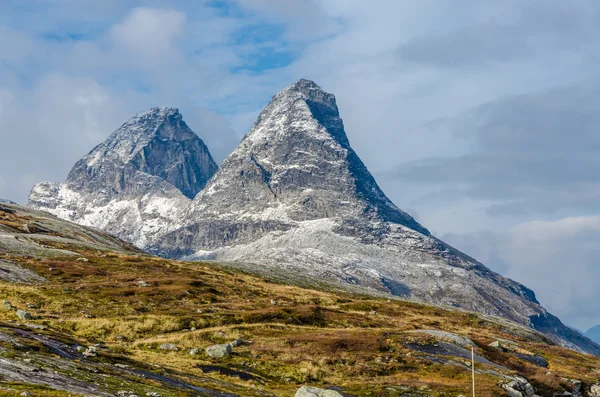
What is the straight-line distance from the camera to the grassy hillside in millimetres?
42281

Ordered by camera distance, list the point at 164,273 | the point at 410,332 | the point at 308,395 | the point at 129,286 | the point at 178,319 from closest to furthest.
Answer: the point at 308,395 < the point at 178,319 < the point at 410,332 < the point at 129,286 < the point at 164,273

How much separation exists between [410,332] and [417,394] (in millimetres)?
31094

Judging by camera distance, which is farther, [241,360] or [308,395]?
[241,360]

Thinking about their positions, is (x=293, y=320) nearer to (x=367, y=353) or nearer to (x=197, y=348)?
(x=367, y=353)

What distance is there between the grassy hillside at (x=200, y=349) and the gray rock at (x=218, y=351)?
0.94 meters

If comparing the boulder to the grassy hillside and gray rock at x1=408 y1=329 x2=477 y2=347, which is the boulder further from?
gray rock at x1=408 y1=329 x2=477 y2=347

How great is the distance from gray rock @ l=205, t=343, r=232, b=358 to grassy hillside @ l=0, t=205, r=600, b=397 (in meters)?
0.94

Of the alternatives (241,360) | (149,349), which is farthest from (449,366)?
(149,349)

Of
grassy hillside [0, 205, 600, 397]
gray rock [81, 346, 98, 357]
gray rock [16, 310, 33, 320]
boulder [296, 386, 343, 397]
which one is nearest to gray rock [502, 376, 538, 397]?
grassy hillside [0, 205, 600, 397]

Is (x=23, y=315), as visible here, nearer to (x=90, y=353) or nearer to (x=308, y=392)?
(x=90, y=353)

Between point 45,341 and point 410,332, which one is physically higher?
point 410,332

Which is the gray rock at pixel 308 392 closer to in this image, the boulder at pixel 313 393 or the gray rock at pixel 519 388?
the boulder at pixel 313 393

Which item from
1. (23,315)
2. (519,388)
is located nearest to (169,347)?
(23,315)

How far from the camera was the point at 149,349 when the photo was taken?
6375 cm
